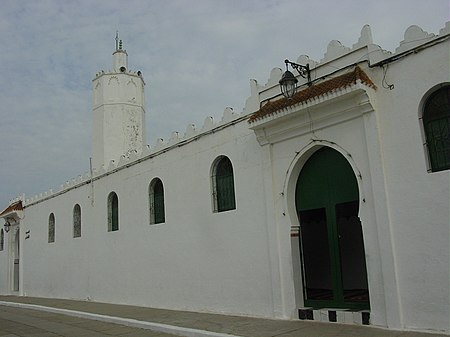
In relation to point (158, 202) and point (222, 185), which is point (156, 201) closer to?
point (158, 202)

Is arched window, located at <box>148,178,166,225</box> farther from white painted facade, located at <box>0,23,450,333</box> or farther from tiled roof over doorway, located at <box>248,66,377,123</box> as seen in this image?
tiled roof over doorway, located at <box>248,66,377,123</box>

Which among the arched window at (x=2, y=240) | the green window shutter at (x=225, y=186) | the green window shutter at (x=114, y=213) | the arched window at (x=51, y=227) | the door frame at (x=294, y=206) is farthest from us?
the arched window at (x=2, y=240)

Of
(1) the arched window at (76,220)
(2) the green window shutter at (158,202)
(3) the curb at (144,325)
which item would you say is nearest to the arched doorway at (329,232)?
(3) the curb at (144,325)

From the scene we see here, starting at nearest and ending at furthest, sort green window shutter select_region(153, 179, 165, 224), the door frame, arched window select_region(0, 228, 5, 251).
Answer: the door frame < green window shutter select_region(153, 179, 165, 224) < arched window select_region(0, 228, 5, 251)

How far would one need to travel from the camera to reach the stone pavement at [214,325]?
24.3ft

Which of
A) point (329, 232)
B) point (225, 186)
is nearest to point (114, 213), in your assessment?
point (225, 186)

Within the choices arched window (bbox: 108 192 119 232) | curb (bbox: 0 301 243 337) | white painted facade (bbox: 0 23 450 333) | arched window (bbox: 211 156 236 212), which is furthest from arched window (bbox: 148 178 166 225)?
curb (bbox: 0 301 243 337)

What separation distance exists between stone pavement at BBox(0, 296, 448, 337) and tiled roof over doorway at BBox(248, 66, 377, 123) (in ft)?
13.2

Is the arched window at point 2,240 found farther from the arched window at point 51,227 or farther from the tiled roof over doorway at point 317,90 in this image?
the tiled roof over doorway at point 317,90

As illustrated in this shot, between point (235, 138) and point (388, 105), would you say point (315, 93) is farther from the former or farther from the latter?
point (235, 138)

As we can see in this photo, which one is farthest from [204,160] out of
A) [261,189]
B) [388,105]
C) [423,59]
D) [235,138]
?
[423,59]

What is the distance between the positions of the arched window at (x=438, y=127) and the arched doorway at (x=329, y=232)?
154 centimetres

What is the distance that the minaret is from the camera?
1861 centimetres

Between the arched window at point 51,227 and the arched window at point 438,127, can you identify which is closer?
the arched window at point 438,127
